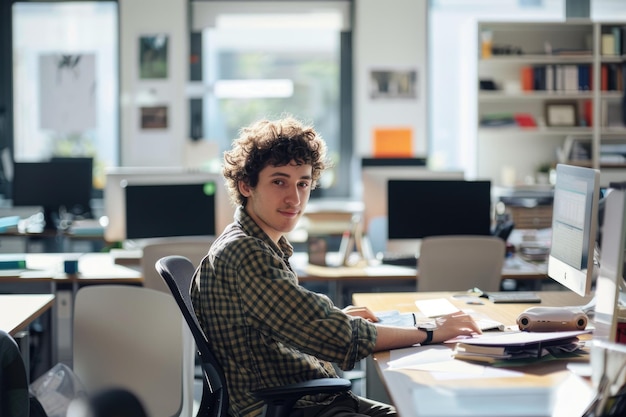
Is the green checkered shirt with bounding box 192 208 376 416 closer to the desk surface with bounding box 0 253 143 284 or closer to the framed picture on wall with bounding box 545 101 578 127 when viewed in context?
the desk surface with bounding box 0 253 143 284

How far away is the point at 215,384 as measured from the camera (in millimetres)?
2104

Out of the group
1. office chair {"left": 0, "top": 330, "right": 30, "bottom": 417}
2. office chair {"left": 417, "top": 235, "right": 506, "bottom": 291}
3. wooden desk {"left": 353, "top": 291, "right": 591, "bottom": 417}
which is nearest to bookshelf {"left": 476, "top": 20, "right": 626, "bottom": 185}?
office chair {"left": 417, "top": 235, "right": 506, "bottom": 291}

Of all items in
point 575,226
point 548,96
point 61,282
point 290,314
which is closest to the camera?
point 290,314

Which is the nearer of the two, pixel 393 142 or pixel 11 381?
pixel 11 381

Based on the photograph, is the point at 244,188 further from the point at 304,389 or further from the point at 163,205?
the point at 163,205

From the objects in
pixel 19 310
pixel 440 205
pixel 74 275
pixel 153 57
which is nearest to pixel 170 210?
pixel 74 275

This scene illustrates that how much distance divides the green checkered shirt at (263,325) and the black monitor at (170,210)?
245cm

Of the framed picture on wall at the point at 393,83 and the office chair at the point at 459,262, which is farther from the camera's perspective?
the framed picture on wall at the point at 393,83

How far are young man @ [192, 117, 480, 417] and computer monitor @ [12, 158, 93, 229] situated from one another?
4087 millimetres

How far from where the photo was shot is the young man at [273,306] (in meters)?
2.02

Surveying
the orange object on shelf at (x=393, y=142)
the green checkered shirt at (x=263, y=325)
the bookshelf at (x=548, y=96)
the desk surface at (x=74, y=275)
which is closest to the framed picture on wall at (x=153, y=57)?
the orange object on shelf at (x=393, y=142)

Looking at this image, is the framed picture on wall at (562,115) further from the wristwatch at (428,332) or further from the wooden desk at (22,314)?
the wristwatch at (428,332)

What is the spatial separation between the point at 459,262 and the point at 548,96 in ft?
12.2

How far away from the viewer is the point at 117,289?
286 cm
